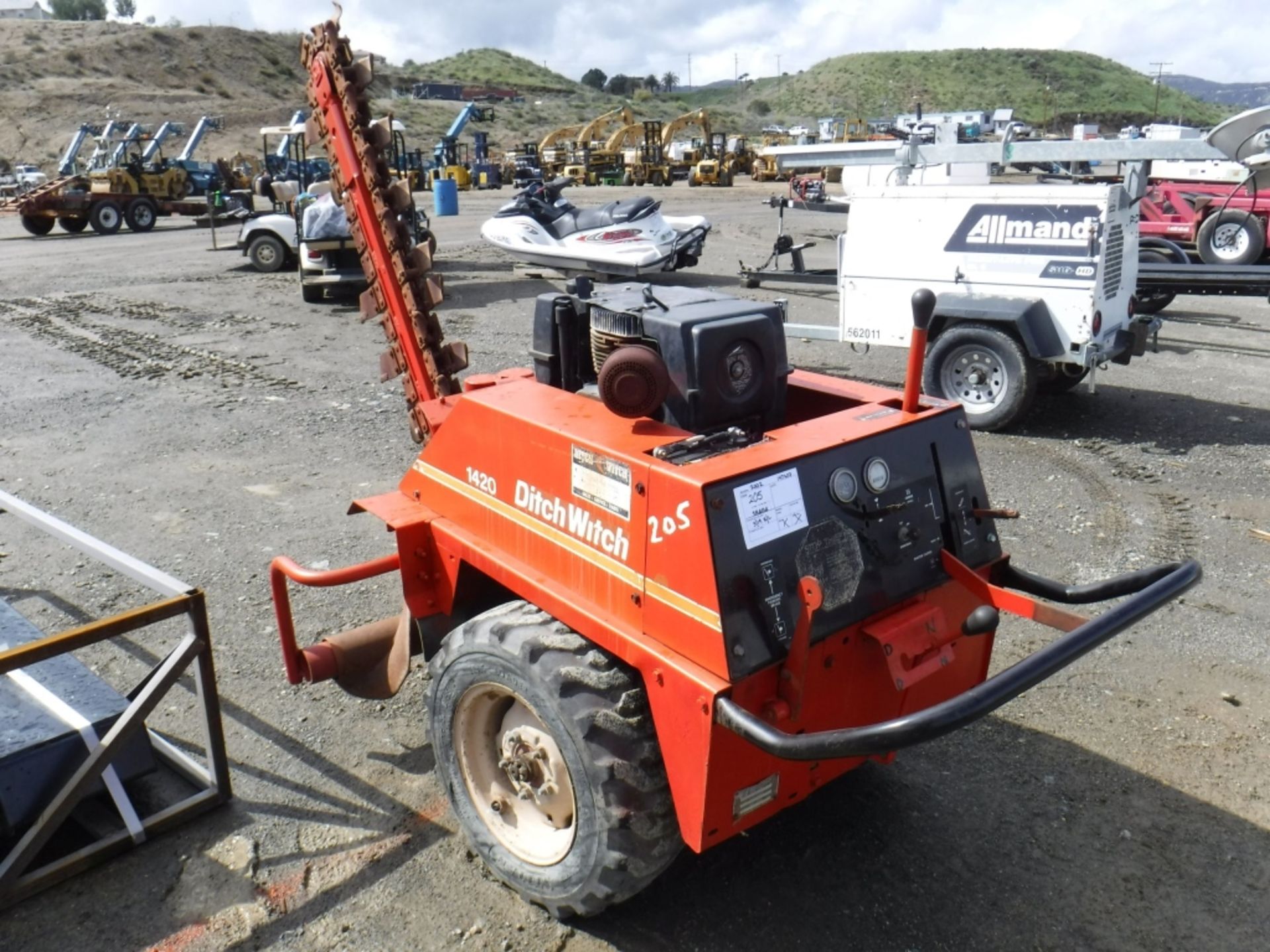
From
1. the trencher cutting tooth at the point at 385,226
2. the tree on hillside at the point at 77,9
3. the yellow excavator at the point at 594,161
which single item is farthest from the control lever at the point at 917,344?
the tree on hillside at the point at 77,9

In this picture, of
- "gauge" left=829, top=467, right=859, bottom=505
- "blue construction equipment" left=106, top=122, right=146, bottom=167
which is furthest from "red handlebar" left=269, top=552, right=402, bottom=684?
"blue construction equipment" left=106, top=122, right=146, bottom=167

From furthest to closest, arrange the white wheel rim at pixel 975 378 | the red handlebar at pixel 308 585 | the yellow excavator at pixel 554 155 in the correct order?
1. the yellow excavator at pixel 554 155
2. the white wheel rim at pixel 975 378
3. the red handlebar at pixel 308 585

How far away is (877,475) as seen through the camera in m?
2.93

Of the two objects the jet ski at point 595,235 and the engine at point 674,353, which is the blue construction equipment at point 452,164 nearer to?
the jet ski at point 595,235

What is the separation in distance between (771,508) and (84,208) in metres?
25.8

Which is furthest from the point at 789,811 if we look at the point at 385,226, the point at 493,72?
the point at 493,72

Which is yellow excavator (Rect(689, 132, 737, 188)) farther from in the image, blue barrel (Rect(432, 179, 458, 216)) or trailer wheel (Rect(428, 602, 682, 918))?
trailer wheel (Rect(428, 602, 682, 918))

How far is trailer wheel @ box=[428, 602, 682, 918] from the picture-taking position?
2674 mm

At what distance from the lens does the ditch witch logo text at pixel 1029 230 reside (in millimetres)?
7195

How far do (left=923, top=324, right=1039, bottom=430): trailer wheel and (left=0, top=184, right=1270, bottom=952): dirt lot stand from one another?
11.8 inches

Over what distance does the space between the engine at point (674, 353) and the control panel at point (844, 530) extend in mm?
446

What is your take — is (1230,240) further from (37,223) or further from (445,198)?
(37,223)

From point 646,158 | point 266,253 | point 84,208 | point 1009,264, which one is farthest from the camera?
point 646,158

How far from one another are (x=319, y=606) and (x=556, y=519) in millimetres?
2563
